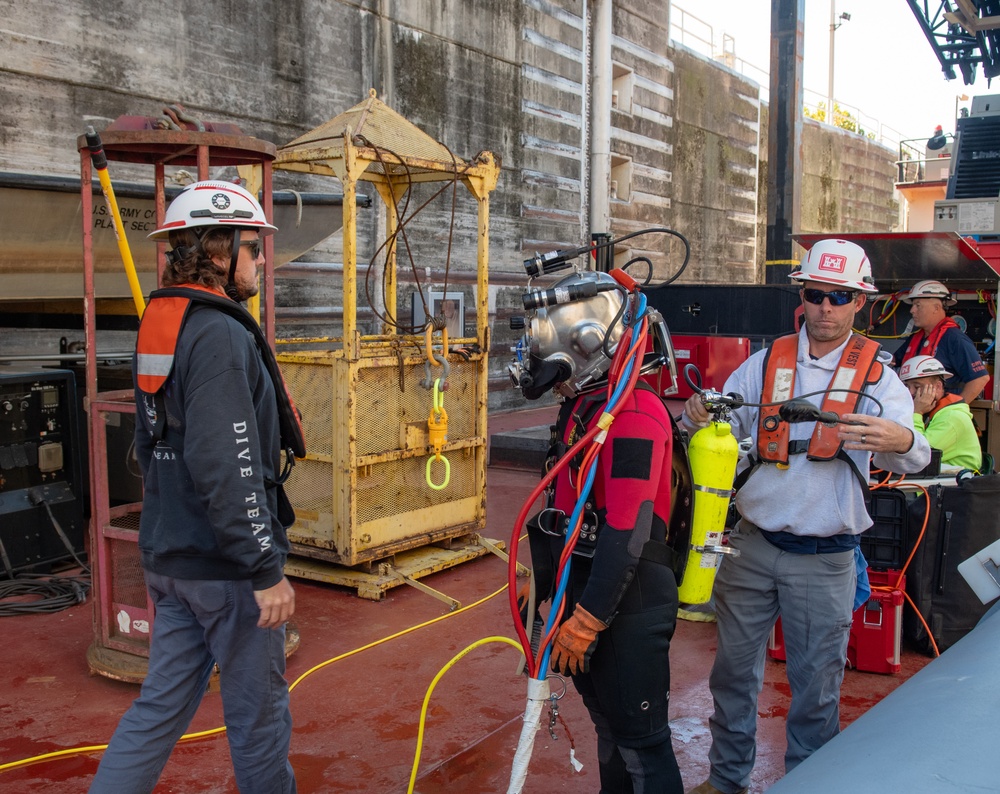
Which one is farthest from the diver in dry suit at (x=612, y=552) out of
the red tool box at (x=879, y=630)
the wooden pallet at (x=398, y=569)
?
the wooden pallet at (x=398, y=569)

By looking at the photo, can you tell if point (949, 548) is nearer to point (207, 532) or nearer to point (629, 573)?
point (629, 573)

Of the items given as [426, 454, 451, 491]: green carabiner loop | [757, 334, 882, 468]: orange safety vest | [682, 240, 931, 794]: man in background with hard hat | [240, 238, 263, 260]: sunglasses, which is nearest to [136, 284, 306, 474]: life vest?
[240, 238, 263, 260]: sunglasses

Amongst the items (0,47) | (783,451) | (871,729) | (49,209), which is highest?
(0,47)

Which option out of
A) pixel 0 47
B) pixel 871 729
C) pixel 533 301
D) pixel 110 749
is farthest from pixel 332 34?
pixel 871 729

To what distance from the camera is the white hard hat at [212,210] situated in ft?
9.61

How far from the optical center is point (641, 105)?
53.6 ft

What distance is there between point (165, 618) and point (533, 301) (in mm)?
1522

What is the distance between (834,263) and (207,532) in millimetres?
2308

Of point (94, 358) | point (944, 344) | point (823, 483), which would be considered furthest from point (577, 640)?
point (944, 344)

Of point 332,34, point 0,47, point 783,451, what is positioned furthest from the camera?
point 332,34

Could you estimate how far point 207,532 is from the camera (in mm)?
2764

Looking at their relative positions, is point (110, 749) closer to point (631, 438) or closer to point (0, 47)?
point (631, 438)

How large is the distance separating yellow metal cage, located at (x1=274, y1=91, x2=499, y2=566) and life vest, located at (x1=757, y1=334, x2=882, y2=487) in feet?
9.71

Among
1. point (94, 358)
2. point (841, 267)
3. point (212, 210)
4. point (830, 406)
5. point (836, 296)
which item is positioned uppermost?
point (212, 210)
